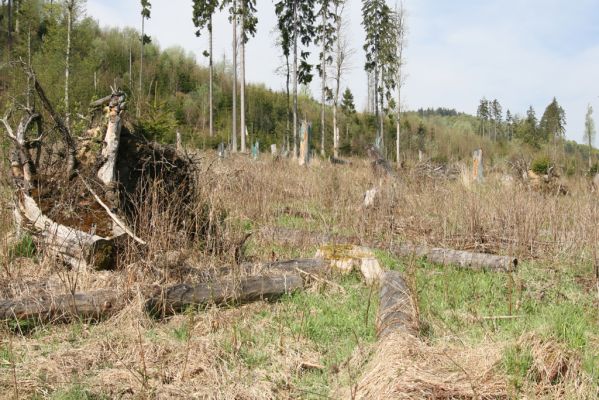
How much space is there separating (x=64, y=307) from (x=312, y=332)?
2.12m

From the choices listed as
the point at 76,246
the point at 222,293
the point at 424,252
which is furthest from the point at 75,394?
the point at 424,252

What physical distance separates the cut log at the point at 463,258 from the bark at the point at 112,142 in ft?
12.3

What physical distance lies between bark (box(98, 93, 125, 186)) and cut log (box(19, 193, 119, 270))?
2.61 feet

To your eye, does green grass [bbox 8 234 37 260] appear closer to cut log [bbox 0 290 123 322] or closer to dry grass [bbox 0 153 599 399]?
dry grass [bbox 0 153 599 399]

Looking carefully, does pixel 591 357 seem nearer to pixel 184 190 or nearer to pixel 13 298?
pixel 13 298

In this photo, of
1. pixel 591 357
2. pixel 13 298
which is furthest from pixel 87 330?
pixel 591 357

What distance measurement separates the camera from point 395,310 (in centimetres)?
398

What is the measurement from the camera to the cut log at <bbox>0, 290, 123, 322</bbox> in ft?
12.8

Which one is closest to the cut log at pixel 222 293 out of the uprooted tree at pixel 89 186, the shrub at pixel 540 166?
the uprooted tree at pixel 89 186

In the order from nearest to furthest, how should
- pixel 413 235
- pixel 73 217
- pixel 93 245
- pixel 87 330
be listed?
pixel 87 330 < pixel 93 245 < pixel 73 217 < pixel 413 235

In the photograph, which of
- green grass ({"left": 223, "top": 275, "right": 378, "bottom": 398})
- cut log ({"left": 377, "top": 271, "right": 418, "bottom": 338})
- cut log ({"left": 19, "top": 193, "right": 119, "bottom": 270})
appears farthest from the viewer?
cut log ({"left": 19, "top": 193, "right": 119, "bottom": 270})

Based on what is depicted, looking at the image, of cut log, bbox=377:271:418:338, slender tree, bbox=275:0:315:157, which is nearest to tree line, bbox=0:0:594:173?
slender tree, bbox=275:0:315:157

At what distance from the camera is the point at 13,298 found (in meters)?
4.09

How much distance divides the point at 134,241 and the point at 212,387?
2491mm
